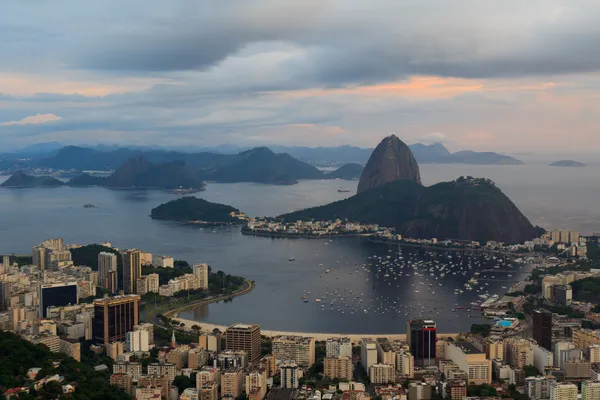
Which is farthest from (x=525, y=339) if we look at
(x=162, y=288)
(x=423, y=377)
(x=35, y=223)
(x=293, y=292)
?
(x=35, y=223)

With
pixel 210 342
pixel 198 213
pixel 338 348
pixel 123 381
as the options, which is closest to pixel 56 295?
pixel 210 342

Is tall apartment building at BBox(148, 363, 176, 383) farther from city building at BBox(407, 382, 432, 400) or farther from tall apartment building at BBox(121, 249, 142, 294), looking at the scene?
tall apartment building at BBox(121, 249, 142, 294)

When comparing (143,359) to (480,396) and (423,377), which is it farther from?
(480,396)

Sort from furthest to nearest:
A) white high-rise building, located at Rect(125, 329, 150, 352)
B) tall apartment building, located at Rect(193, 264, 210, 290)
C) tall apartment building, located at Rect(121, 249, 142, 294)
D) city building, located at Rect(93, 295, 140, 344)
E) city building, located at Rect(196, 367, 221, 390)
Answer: tall apartment building, located at Rect(193, 264, 210, 290) < tall apartment building, located at Rect(121, 249, 142, 294) < city building, located at Rect(93, 295, 140, 344) < white high-rise building, located at Rect(125, 329, 150, 352) < city building, located at Rect(196, 367, 221, 390)

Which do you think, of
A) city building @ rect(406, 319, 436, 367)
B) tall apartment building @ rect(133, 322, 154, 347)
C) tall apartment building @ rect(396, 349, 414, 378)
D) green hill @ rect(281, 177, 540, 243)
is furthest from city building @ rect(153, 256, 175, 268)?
green hill @ rect(281, 177, 540, 243)

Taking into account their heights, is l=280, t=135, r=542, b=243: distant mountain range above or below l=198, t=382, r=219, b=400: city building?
above

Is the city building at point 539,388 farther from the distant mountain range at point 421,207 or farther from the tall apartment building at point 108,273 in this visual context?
the distant mountain range at point 421,207

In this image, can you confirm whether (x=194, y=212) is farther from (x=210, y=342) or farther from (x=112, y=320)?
(x=210, y=342)

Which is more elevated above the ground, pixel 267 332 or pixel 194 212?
pixel 194 212
